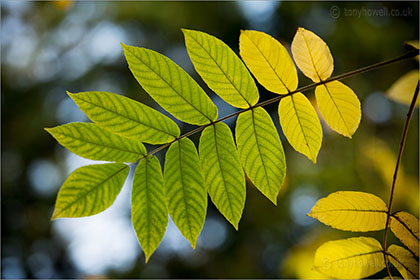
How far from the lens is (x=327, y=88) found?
878 mm

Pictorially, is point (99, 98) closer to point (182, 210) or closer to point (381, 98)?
point (182, 210)

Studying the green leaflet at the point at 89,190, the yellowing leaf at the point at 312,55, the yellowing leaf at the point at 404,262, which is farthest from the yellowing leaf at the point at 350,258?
the green leaflet at the point at 89,190

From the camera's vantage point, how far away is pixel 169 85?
826mm

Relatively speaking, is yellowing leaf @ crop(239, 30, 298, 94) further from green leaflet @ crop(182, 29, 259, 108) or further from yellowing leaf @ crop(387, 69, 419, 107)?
yellowing leaf @ crop(387, 69, 419, 107)

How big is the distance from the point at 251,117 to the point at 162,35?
398 cm

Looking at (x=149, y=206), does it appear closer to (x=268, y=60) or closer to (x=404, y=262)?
(x=268, y=60)

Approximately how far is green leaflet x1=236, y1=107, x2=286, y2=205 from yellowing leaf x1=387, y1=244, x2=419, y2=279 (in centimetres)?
31

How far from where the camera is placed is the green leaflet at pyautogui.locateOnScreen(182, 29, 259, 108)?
0.81m

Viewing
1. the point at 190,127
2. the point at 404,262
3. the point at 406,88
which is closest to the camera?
the point at 404,262

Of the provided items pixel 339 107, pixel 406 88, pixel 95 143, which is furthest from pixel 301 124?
pixel 406 88

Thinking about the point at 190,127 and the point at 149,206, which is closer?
the point at 149,206

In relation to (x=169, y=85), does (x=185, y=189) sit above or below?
below

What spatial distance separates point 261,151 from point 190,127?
309 cm

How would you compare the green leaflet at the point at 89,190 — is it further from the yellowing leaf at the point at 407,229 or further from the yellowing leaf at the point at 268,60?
the yellowing leaf at the point at 407,229
